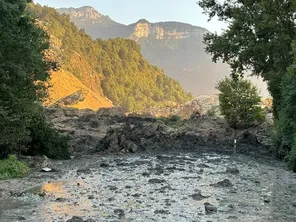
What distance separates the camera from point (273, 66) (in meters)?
29.8

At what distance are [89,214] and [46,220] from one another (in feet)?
3.72

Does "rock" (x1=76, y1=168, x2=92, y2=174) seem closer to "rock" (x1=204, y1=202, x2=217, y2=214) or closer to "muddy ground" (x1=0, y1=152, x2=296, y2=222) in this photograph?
"muddy ground" (x1=0, y1=152, x2=296, y2=222)

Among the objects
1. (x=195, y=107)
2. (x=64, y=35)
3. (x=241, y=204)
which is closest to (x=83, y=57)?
(x=64, y=35)

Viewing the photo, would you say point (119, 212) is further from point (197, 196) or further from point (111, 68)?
point (111, 68)

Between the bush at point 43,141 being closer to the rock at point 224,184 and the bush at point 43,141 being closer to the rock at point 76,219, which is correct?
the rock at point 224,184

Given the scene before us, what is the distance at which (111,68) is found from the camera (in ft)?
480

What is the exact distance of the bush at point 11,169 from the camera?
1717cm

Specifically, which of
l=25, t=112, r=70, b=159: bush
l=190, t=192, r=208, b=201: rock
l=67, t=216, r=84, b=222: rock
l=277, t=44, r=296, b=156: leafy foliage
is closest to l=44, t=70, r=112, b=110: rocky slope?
l=25, t=112, r=70, b=159: bush

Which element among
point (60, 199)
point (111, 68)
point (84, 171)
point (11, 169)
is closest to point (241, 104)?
point (84, 171)

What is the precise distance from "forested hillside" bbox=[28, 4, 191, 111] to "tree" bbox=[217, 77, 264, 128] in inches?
2728

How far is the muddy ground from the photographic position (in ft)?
37.2

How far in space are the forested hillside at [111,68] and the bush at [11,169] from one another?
3656 inches

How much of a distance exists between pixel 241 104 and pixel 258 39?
1731 cm

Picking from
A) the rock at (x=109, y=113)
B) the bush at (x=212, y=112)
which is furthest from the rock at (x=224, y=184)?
the rock at (x=109, y=113)
